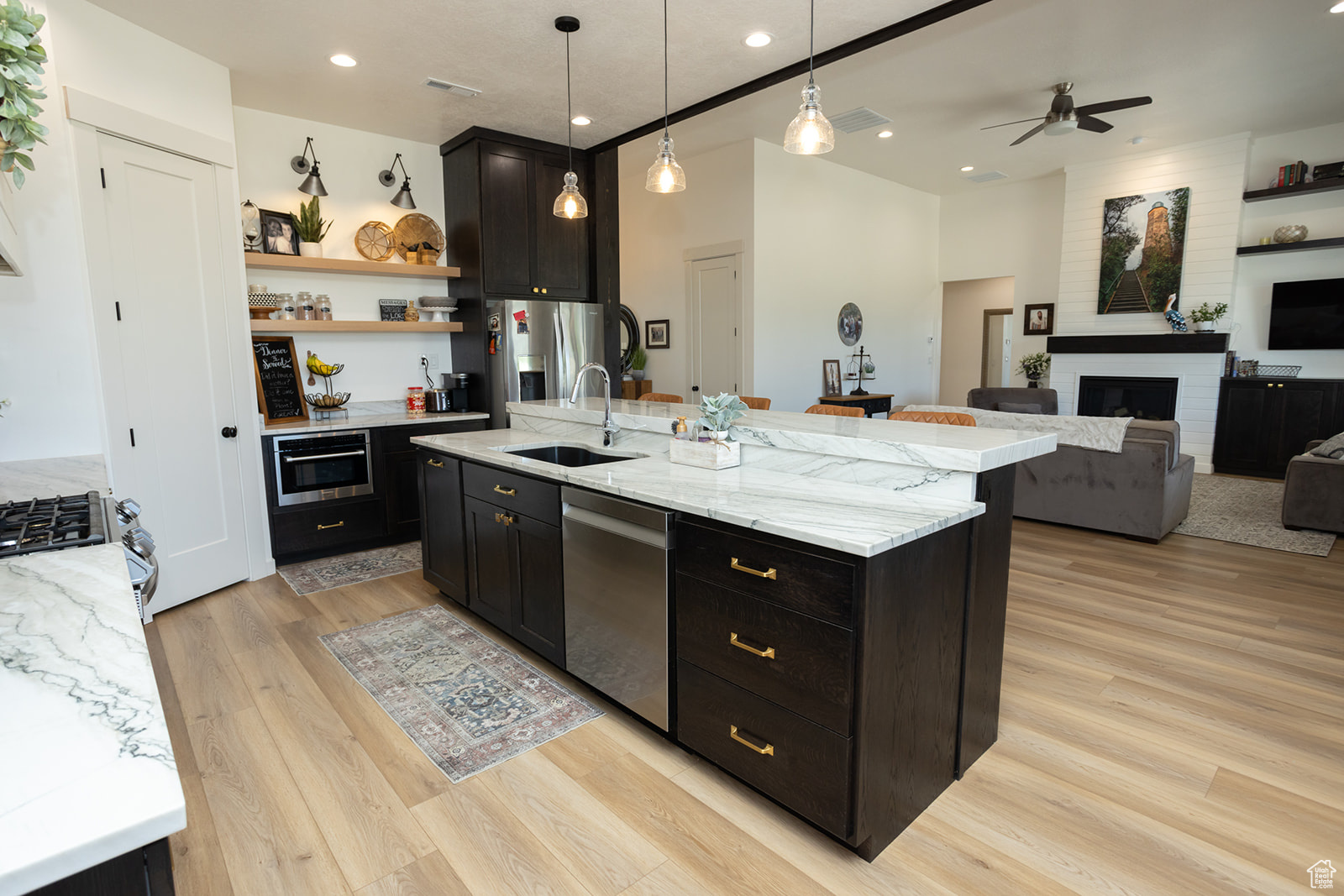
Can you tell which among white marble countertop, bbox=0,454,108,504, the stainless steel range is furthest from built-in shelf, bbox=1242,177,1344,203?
white marble countertop, bbox=0,454,108,504

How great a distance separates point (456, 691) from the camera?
2650mm

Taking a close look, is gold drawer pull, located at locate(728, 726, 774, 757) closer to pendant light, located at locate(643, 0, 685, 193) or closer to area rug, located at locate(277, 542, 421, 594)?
pendant light, located at locate(643, 0, 685, 193)

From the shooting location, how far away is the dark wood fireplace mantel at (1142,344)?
680 centimetres

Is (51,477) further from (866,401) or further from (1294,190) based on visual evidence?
(1294,190)

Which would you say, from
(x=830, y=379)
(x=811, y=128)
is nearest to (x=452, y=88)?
(x=811, y=128)

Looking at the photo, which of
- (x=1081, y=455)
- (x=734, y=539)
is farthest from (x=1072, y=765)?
(x=1081, y=455)

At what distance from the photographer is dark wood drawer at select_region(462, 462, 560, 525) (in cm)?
260

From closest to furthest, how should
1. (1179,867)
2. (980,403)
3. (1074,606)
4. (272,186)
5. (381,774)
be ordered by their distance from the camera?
(1179,867)
(381,774)
(1074,606)
(272,186)
(980,403)

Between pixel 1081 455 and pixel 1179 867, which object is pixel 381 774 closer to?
pixel 1179 867

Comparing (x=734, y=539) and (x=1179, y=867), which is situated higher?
(x=734, y=539)

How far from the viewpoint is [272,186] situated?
457 cm

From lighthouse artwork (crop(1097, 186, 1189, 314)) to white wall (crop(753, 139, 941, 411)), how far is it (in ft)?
6.86

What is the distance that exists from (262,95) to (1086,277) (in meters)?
8.12

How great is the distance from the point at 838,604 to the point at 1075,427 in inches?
147
